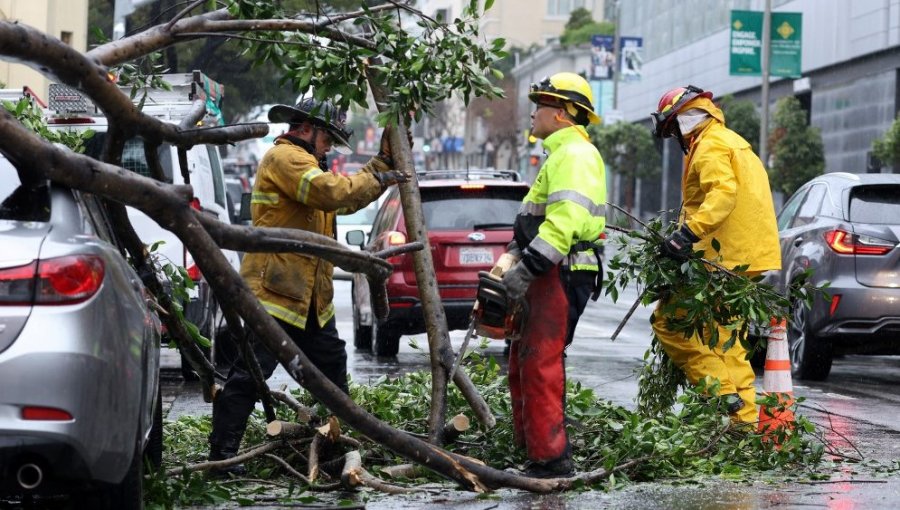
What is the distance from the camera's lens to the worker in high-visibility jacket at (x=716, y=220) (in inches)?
320

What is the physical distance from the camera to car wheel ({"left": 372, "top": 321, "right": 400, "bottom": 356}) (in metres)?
14.3

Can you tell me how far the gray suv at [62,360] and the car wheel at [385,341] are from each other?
9.16 metres

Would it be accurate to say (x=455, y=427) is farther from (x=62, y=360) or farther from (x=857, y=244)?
(x=857, y=244)

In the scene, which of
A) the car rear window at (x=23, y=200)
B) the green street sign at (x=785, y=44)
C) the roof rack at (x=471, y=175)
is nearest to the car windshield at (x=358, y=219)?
the green street sign at (x=785, y=44)

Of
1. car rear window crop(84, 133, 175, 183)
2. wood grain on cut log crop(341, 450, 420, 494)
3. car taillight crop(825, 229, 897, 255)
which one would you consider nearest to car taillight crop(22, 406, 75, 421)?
wood grain on cut log crop(341, 450, 420, 494)

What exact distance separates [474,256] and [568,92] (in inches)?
266

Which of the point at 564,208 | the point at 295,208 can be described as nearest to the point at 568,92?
the point at 564,208

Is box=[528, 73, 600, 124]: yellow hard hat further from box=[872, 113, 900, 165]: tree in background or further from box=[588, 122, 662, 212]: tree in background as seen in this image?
box=[588, 122, 662, 212]: tree in background

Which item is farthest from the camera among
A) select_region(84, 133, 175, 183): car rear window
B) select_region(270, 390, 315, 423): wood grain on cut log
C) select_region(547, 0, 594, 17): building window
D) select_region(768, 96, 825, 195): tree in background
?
select_region(547, 0, 594, 17): building window

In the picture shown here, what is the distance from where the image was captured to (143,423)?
529 cm

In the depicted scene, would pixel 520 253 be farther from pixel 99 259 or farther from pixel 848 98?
pixel 848 98

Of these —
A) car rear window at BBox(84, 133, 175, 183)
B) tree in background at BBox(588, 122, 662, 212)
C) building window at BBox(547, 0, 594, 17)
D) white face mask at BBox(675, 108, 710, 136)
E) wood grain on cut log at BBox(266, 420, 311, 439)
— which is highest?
building window at BBox(547, 0, 594, 17)

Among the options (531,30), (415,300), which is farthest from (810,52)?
(531,30)

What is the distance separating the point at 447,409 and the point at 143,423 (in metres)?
2.88
